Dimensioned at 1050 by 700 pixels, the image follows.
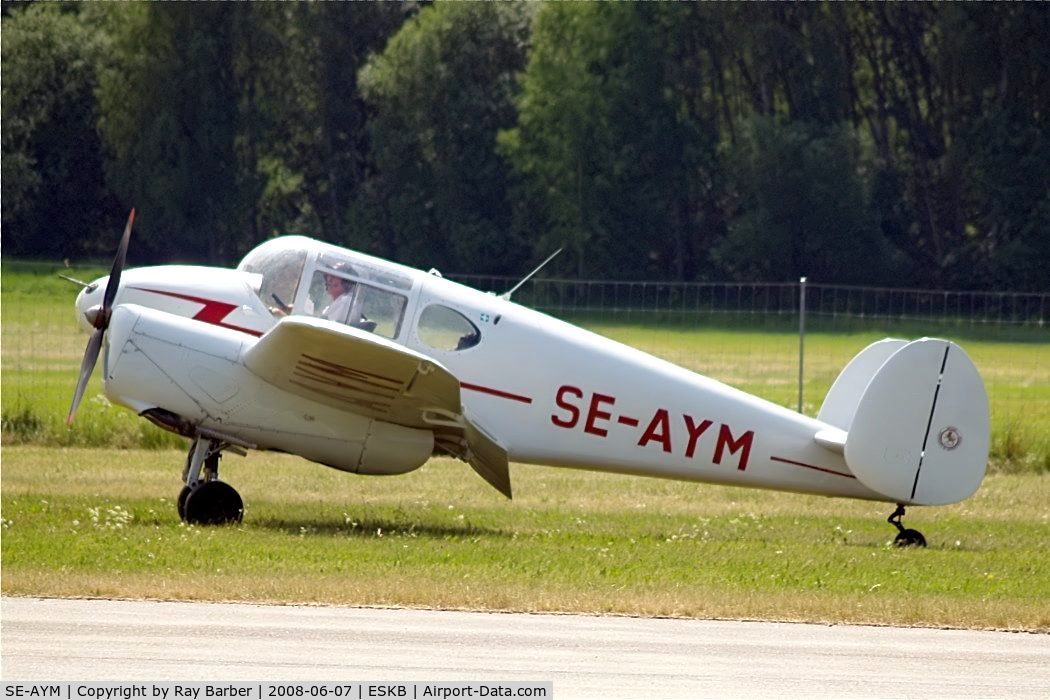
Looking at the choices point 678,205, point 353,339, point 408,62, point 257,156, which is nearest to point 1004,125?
point 678,205

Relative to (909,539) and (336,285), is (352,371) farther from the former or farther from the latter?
(909,539)

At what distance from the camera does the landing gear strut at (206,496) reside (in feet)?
42.9

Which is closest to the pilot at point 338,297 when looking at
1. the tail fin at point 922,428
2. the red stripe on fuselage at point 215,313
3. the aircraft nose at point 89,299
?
the red stripe on fuselage at point 215,313

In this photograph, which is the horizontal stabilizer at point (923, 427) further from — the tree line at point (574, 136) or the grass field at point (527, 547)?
the tree line at point (574, 136)

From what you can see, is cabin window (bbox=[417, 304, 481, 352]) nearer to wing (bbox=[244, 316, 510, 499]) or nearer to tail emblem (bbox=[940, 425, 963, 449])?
wing (bbox=[244, 316, 510, 499])

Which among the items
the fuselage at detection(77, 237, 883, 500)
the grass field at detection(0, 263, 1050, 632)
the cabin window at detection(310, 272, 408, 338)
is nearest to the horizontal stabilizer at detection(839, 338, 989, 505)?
the fuselage at detection(77, 237, 883, 500)

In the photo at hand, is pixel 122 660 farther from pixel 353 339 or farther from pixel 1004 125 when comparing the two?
pixel 1004 125

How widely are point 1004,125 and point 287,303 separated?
40.6 metres

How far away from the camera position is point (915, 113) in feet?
173

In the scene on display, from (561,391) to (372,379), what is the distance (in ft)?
5.94

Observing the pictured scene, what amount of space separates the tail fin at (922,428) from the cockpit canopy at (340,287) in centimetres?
410

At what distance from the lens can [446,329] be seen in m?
13.2

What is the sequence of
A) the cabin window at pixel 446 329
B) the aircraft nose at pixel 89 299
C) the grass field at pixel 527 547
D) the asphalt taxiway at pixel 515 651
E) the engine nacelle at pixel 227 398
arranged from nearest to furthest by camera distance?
the asphalt taxiway at pixel 515 651 < the grass field at pixel 527 547 < the engine nacelle at pixel 227 398 < the cabin window at pixel 446 329 < the aircraft nose at pixel 89 299

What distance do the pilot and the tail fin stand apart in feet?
14.6
